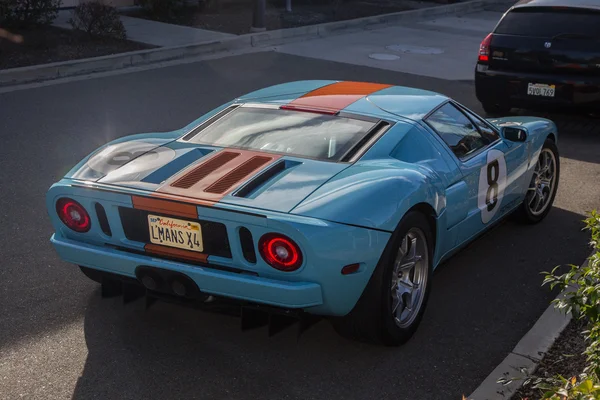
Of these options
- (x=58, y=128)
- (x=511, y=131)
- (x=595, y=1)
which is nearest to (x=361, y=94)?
(x=511, y=131)

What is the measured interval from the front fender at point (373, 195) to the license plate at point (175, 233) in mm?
534

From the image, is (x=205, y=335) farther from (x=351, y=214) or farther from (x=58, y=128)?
(x=58, y=128)

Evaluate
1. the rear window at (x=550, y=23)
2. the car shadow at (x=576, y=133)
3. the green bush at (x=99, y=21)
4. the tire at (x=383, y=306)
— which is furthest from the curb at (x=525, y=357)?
the green bush at (x=99, y=21)

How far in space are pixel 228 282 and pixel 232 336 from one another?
0.77 m

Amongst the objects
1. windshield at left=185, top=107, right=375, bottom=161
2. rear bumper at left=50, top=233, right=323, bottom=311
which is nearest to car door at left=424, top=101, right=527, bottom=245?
windshield at left=185, top=107, right=375, bottom=161

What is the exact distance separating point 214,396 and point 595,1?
8.46 m

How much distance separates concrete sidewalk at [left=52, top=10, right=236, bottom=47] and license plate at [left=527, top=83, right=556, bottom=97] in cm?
694

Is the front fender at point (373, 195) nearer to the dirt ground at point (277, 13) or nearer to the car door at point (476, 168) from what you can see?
the car door at point (476, 168)

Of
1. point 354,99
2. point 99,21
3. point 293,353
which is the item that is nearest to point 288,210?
point 293,353

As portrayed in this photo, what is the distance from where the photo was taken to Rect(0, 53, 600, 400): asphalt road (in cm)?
461

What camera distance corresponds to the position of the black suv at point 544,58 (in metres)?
10.6

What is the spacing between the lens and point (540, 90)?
10758 mm

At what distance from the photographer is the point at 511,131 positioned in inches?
256

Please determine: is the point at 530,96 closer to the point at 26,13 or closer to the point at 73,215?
the point at 73,215
